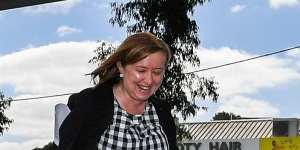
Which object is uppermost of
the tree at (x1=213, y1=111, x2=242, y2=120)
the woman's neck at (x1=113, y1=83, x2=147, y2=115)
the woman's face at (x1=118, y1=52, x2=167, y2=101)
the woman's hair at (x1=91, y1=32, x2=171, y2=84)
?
the tree at (x1=213, y1=111, x2=242, y2=120)

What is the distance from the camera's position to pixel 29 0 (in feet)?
38.8

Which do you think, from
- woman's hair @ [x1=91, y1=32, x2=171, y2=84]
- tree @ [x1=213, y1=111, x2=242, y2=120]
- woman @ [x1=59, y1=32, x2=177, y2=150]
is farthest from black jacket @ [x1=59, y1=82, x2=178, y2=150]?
tree @ [x1=213, y1=111, x2=242, y2=120]

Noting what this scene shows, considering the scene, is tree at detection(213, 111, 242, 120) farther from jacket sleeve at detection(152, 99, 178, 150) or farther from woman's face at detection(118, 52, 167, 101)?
woman's face at detection(118, 52, 167, 101)

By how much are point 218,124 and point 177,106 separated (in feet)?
46.3

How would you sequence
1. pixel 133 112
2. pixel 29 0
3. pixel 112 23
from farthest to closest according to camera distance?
pixel 112 23 → pixel 29 0 → pixel 133 112

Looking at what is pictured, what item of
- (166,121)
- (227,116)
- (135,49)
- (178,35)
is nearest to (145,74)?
(135,49)

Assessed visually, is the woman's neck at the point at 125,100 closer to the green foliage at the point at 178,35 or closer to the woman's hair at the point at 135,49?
the woman's hair at the point at 135,49

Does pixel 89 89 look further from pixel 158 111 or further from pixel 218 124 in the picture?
pixel 218 124

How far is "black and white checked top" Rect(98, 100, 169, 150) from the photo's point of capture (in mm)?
2162

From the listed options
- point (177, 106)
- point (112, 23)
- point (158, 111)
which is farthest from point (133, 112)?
point (112, 23)

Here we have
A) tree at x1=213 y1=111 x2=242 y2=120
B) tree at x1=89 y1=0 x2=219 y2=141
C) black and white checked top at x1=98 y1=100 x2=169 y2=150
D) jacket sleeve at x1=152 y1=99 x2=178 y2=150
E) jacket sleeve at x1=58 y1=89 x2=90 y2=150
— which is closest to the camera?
jacket sleeve at x1=58 y1=89 x2=90 y2=150

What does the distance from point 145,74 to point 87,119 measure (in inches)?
9.3

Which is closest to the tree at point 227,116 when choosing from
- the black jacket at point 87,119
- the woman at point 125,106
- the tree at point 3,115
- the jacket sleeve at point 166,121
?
the tree at point 3,115

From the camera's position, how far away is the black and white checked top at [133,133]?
7.09ft
